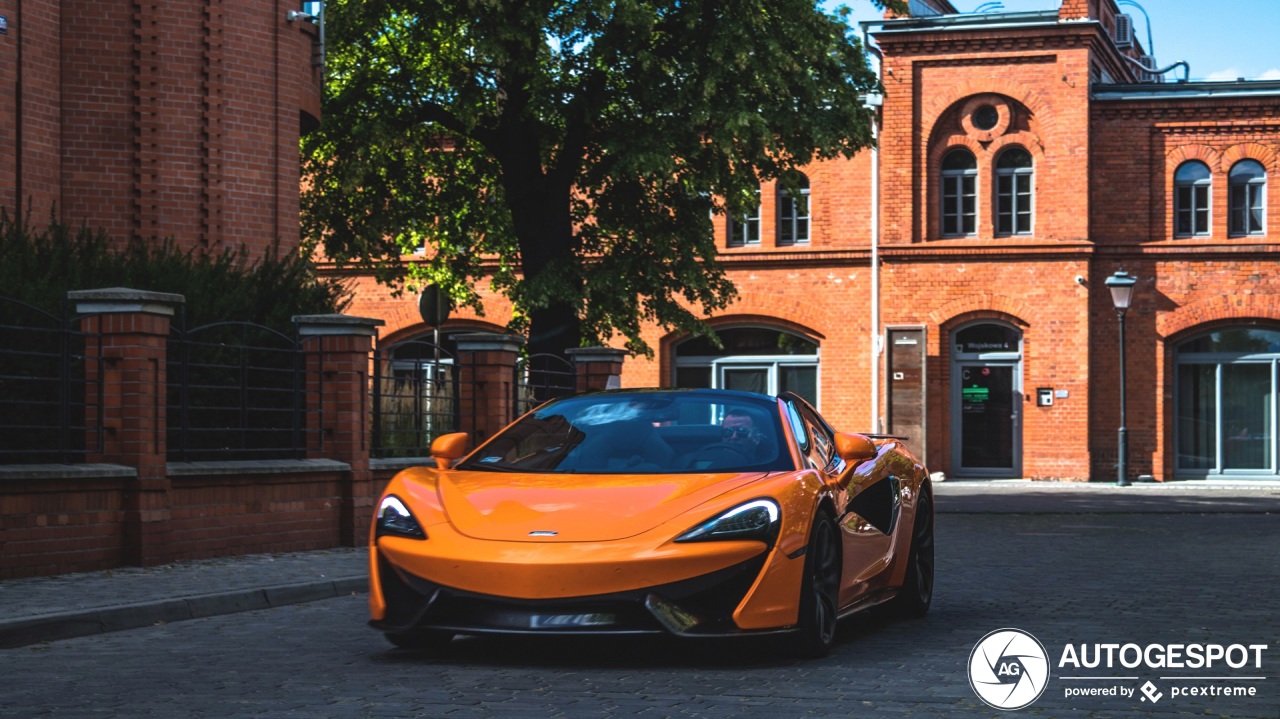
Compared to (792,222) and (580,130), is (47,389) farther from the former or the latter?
(792,222)

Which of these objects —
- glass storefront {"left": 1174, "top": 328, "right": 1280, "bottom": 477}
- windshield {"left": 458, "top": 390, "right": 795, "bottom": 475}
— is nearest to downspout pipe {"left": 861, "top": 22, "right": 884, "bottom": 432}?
glass storefront {"left": 1174, "top": 328, "right": 1280, "bottom": 477}

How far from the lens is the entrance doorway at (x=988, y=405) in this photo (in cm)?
3419

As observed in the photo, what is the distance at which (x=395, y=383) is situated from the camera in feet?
56.6

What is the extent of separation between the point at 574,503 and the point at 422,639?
3.53 ft

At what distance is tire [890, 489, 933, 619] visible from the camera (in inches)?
370

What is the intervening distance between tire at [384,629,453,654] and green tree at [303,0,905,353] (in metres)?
14.7

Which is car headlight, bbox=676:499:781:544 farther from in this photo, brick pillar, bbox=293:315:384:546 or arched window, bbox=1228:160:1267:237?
arched window, bbox=1228:160:1267:237

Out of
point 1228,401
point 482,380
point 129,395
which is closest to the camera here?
point 129,395

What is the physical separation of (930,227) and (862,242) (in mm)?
1464

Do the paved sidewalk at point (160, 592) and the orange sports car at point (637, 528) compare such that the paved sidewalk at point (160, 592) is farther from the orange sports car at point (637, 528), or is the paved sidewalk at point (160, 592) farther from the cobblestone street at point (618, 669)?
the orange sports car at point (637, 528)

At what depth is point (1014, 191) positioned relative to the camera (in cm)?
3431

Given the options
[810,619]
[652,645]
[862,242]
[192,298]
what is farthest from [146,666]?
[862,242]

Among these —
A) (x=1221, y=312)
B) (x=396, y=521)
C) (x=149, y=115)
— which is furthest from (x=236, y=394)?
(x=1221, y=312)

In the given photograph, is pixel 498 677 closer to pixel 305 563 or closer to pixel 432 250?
pixel 305 563
